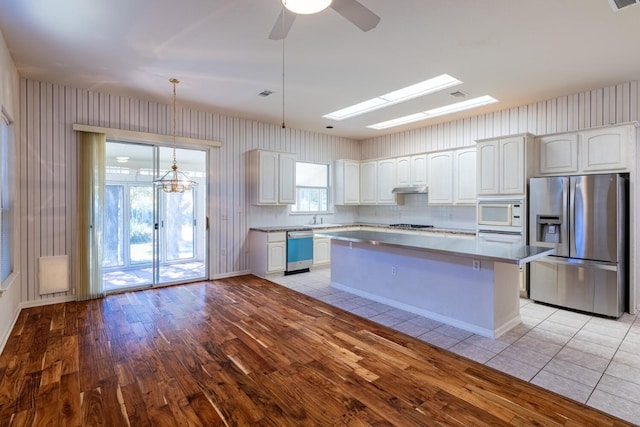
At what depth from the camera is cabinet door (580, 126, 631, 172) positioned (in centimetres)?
394

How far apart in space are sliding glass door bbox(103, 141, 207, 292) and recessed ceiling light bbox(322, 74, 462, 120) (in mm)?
2616

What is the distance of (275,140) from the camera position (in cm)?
660

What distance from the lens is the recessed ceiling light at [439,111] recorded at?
4984mm

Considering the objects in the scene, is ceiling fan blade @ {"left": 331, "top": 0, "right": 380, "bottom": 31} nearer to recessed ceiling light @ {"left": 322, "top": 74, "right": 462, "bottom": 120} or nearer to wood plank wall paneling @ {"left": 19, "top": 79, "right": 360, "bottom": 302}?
recessed ceiling light @ {"left": 322, "top": 74, "right": 462, "bottom": 120}

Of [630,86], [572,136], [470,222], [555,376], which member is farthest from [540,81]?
[555,376]

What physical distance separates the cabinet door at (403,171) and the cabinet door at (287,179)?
2.18 metres

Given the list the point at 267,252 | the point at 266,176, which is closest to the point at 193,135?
the point at 266,176

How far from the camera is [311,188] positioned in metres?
7.41

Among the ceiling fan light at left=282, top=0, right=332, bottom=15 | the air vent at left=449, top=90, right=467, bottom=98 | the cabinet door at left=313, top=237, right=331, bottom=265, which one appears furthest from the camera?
the cabinet door at left=313, top=237, right=331, bottom=265

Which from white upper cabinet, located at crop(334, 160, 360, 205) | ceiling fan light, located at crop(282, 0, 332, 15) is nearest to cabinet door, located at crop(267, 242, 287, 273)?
white upper cabinet, located at crop(334, 160, 360, 205)

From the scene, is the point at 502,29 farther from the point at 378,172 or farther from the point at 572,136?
the point at 378,172

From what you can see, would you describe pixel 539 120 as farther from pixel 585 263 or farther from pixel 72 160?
pixel 72 160

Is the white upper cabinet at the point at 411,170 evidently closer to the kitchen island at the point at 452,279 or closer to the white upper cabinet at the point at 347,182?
the white upper cabinet at the point at 347,182

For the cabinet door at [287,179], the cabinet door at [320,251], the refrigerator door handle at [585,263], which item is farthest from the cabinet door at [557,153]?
the cabinet door at [287,179]
